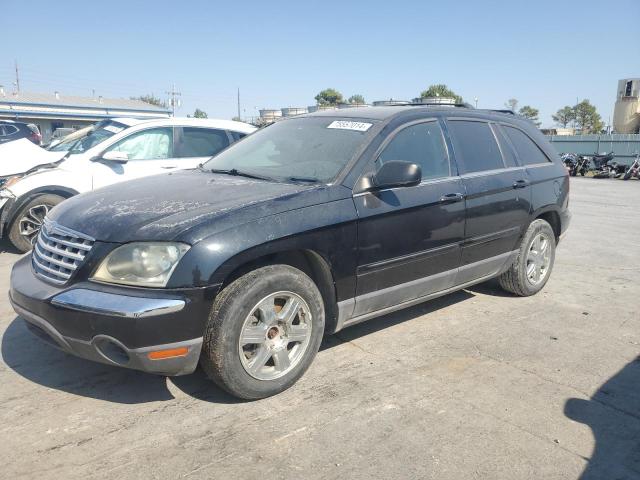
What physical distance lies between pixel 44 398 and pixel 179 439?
38.6 inches

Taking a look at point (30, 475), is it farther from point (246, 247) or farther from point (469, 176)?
point (469, 176)

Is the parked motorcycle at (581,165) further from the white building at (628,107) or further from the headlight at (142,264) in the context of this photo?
the white building at (628,107)

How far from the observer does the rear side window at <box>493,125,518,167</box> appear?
4.93 meters

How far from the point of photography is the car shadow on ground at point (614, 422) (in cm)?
268

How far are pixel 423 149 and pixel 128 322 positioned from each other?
100.0 inches

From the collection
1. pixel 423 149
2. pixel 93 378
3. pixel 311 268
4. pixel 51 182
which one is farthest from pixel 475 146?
pixel 51 182

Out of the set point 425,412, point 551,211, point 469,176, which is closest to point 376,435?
point 425,412

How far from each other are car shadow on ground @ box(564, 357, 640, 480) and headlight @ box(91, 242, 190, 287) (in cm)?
228

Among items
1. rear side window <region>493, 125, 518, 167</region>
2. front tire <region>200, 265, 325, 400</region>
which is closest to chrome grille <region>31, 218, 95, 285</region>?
front tire <region>200, 265, 325, 400</region>

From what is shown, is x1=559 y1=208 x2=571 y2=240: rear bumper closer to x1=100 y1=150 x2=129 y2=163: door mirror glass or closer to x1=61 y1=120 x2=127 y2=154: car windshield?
x1=100 y1=150 x2=129 y2=163: door mirror glass

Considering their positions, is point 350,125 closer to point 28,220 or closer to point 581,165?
point 28,220

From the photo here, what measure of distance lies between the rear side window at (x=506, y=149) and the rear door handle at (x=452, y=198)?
93cm

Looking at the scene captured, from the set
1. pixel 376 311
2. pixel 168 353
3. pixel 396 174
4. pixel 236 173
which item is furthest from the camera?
pixel 236 173

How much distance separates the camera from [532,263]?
17.4 feet
